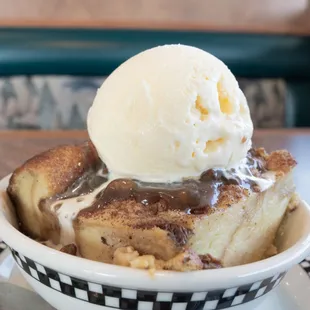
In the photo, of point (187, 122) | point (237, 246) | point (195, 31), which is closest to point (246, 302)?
point (237, 246)

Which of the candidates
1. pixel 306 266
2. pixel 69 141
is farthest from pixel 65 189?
pixel 69 141

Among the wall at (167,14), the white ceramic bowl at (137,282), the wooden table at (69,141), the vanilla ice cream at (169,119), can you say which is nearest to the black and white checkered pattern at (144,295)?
the white ceramic bowl at (137,282)

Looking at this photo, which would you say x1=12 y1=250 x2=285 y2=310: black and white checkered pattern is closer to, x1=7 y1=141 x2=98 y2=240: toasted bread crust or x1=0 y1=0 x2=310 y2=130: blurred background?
x1=7 y1=141 x2=98 y2=240: toasted bread crust

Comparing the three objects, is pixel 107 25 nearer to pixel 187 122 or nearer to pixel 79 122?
pixel 79 122

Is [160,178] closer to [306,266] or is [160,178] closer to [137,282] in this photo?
[137,282]

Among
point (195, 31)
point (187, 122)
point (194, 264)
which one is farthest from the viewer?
point (195, 31)

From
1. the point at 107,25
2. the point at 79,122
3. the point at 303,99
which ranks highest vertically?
the point at 107,25
